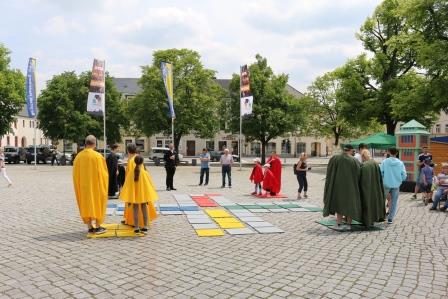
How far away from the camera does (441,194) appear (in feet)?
39.1

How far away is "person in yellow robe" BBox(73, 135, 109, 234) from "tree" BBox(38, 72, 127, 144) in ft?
128

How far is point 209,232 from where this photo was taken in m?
8.41

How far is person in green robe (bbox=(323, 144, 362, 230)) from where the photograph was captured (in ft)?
28.7

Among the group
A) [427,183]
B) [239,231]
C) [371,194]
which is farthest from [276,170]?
[239,231]

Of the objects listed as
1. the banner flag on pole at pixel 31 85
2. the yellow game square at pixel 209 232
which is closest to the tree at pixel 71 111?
the banner flag on pole at pixel 31 85

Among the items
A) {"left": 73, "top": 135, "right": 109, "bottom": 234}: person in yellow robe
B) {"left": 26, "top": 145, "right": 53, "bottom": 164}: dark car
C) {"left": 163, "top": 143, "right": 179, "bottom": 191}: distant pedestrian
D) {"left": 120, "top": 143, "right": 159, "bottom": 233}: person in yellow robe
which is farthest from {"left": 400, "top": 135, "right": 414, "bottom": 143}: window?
{"left": 26, "top": 145, "right": 53, "bottom": 164}: dark car

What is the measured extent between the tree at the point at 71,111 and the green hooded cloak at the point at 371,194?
40.2 meters

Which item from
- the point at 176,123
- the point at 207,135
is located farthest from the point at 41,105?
the point at 207,135

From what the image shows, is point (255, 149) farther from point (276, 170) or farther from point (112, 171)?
point (112, 171)

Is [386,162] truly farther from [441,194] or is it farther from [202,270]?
[202,270]

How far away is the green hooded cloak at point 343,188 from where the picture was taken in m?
8.74

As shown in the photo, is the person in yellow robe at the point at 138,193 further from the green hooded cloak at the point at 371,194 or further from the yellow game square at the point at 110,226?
the green hooded cloak at the point at 371,194

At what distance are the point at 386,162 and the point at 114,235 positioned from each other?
21.2 ft

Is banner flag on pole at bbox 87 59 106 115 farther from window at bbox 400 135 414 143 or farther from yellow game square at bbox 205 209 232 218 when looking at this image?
window at bbox 400 135 414 143
